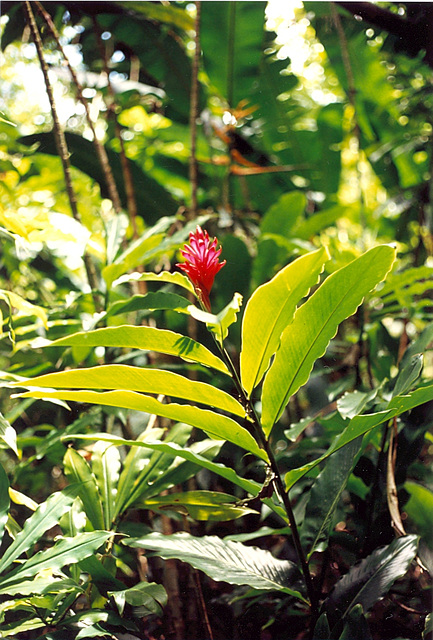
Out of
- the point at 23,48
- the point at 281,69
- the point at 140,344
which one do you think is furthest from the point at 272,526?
the point at 281,69

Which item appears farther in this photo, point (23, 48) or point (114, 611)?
point (23, 48)

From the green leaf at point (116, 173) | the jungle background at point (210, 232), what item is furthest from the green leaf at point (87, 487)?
the green leaf at point (116, 173)

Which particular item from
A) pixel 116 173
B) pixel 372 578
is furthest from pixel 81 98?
pixel 372 578

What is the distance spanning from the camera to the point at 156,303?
68 centimetres

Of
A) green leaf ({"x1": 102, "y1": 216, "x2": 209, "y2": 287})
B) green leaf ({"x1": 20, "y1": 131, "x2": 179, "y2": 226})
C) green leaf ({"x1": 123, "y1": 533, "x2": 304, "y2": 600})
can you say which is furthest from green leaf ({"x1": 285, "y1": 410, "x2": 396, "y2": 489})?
green leaf ({"x1": 20, "y1": 131, "x2": 179, "y2": 226})

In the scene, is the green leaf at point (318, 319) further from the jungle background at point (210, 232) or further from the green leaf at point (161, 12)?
the green leaf at point (161, 12)

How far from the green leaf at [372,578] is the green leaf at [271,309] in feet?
0.85

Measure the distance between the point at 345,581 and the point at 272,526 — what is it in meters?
0.26

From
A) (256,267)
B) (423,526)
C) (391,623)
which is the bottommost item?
(391,623)

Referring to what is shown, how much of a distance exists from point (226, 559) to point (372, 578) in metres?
0.18

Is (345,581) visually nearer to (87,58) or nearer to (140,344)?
(140,344)

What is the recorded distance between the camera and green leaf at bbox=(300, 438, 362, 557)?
2.16 ft

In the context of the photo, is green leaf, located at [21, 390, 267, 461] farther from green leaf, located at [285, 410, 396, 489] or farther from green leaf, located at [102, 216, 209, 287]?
green leaf, located at [102, 216, 209, 287]

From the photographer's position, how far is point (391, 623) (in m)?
0.71
